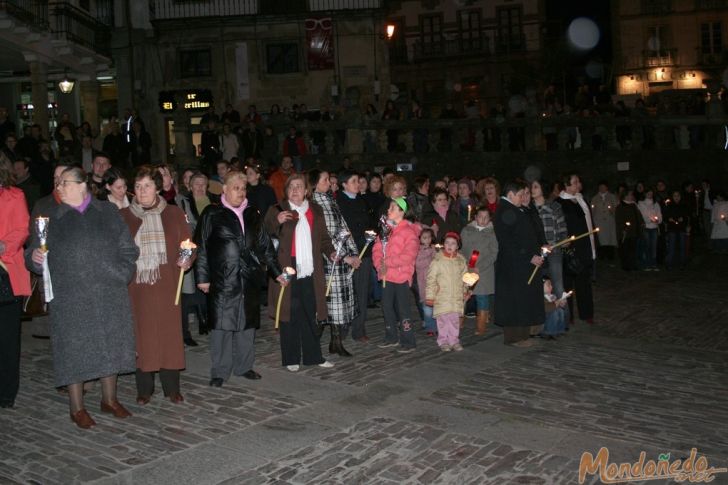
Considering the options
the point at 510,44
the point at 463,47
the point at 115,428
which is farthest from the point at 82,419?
the point at 463,47

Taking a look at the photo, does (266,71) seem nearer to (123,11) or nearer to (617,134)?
(123,11)

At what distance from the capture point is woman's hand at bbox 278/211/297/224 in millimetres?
9009

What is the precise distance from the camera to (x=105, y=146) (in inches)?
879

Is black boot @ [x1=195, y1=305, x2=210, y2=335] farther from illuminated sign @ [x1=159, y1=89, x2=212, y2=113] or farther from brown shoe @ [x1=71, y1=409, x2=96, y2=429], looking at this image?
illuminated sign @ [x1=159, y1=89, x2=212, y2=113]

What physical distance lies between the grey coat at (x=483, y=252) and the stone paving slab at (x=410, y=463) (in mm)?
4346

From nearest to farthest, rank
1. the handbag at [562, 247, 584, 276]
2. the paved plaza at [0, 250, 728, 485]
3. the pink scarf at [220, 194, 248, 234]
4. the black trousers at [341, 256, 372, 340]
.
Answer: the paved plaza at [0, 250, 728, 485] < the pink scarf at [220, 194, 248, 234] < the black trousers at [341, 256, 372, 340] < the handbag at [562, 247, 584, 276]

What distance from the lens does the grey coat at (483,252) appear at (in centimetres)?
1116

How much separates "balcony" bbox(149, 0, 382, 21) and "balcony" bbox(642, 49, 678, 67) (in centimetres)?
3130

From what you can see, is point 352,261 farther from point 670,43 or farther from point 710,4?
point 710,4

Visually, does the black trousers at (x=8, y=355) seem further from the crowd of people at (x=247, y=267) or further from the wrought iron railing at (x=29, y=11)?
the wrought iron railing at (x=29, y=11)

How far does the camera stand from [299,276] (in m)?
8.99

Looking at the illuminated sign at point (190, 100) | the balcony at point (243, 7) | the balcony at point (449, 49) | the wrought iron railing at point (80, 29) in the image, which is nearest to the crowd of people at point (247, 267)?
the wrought iron railing at point (80, 29)

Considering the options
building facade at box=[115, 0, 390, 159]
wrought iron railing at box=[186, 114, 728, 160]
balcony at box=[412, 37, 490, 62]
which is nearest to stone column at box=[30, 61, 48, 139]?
wrought iron railing at box=[186, 114, 728, 160]

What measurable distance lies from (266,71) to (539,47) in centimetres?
2751
